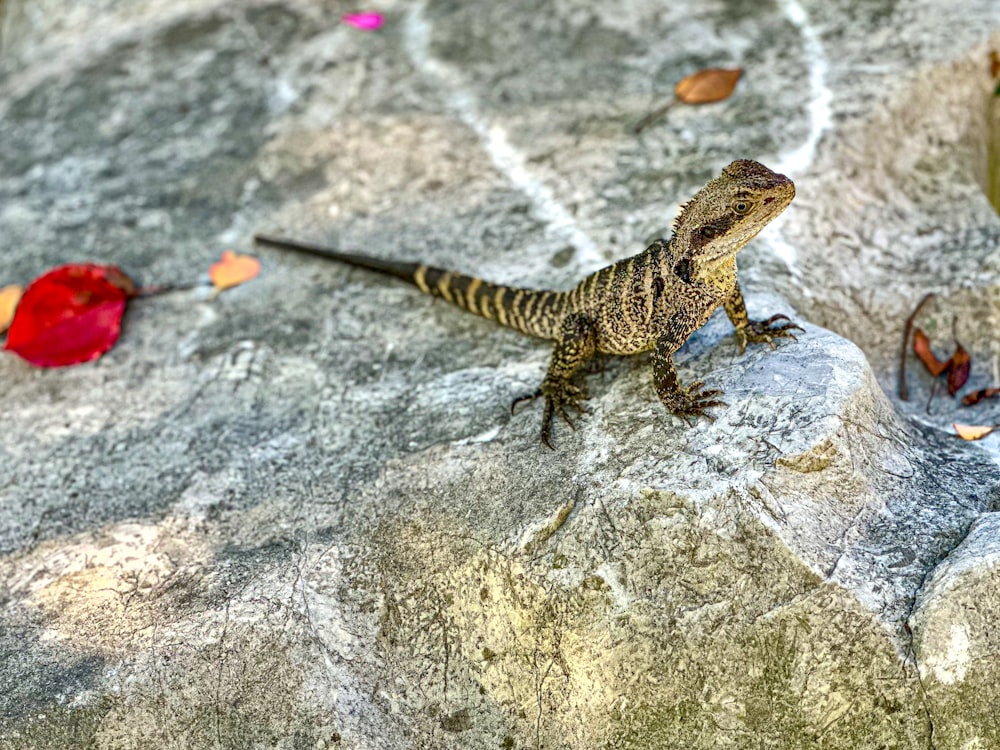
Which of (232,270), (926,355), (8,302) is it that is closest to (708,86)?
(926,355)

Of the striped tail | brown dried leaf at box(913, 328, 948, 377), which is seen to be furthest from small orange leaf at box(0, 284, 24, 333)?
brown dried leaf at box(913, 328, 948, 377)

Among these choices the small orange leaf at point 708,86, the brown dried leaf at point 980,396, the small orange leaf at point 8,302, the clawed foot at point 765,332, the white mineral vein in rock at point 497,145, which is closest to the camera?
the clawed foot at point 765,332

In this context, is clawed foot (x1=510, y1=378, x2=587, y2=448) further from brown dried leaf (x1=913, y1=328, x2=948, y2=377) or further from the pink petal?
the pink petal

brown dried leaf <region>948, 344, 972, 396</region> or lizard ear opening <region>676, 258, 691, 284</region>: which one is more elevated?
lizard ear opening <region>676, 258, 691, 284</region>

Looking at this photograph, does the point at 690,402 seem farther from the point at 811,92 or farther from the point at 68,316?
the point at 68,316

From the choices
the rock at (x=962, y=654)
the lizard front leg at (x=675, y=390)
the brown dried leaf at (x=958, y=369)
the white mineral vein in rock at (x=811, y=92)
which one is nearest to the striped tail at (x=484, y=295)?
the lizard front leg at (x=675, y=390)

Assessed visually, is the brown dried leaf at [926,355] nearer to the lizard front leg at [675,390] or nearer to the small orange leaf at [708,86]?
the lizard front leg at [675,390]

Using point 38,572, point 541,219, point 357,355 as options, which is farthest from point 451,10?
point 38,572
